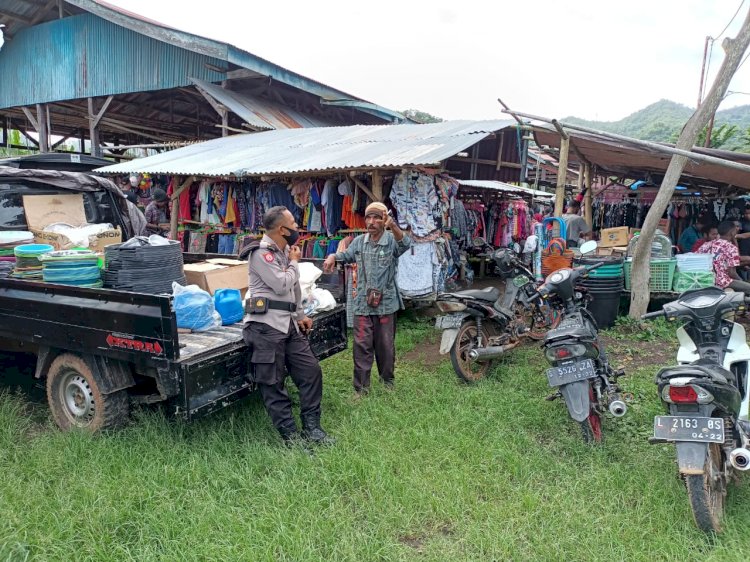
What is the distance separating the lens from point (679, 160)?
6.12 m

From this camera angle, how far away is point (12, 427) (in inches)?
160

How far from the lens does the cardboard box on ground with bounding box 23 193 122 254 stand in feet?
17.0

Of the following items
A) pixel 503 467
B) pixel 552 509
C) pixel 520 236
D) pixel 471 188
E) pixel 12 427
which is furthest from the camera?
pixel 520 236

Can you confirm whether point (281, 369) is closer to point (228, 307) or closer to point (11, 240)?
point (228, 307)

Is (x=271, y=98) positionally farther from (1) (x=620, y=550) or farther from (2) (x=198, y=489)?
(1) (x=620, y=550)

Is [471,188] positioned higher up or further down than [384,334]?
higher up

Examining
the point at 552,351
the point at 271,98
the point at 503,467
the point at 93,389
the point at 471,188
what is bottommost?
the point at 503,467

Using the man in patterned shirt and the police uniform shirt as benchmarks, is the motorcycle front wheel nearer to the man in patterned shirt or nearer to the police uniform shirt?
the police uniform shirt

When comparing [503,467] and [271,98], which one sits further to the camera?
[271,98]

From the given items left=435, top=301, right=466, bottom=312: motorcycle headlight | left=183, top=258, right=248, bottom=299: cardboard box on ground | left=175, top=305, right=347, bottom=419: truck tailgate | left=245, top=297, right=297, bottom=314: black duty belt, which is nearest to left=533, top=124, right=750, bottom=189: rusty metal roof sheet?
left=435, top=301, right=466, bottom=312: motorcycle headlight

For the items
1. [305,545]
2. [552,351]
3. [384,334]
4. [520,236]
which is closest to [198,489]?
[305,545]

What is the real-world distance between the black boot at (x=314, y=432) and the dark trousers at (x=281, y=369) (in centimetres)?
2

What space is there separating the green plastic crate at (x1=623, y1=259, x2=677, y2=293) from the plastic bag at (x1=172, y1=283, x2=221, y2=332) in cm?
581

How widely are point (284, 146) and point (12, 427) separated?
726 centimetres
